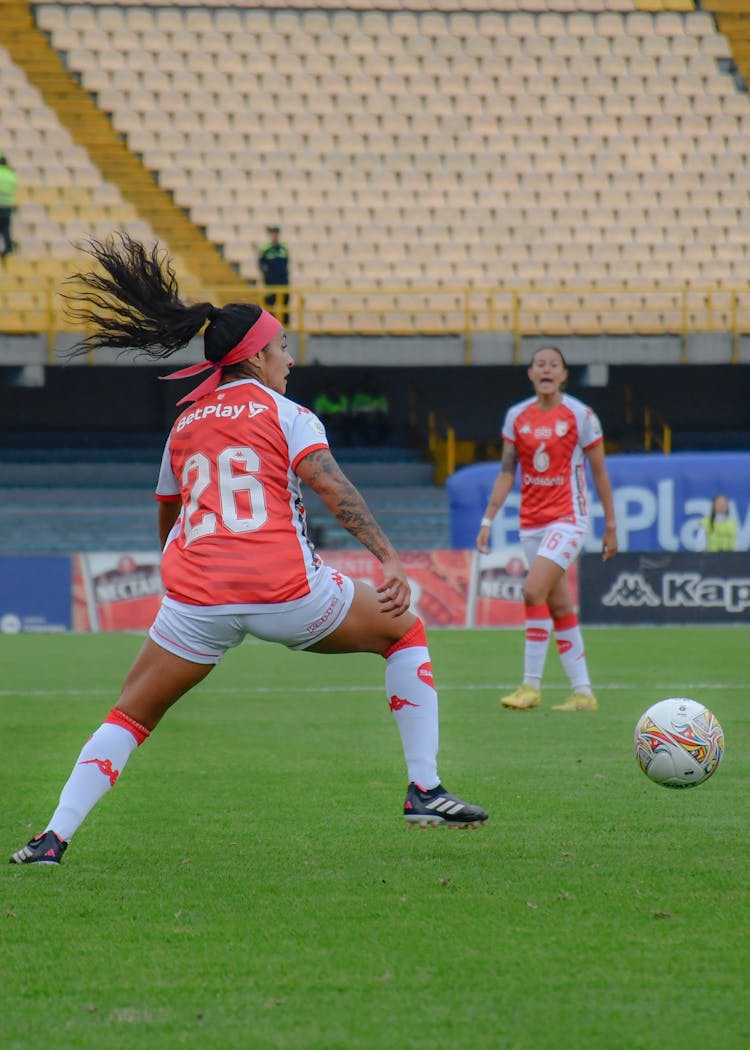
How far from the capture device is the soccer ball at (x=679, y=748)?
640 cm

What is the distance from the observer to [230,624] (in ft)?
17.1

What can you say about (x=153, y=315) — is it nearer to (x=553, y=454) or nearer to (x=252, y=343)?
(x=252, y=343)

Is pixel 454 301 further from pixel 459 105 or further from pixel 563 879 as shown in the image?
pixel 563 879

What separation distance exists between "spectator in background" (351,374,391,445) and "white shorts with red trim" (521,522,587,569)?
662 inches

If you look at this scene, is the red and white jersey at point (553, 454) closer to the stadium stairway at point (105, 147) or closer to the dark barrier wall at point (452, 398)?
the stadium stairway at point (105, 147)

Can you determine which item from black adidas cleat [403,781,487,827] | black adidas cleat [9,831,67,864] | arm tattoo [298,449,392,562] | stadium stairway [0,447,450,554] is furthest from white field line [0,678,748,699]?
stadium stairway [0,447,450,554]

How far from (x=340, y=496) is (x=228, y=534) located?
39 cm

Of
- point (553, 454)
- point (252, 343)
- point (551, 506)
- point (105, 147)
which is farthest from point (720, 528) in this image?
point (252, 343)

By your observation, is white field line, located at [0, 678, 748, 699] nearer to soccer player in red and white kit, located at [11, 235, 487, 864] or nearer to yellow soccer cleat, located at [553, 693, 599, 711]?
yellow soccer cleat, located at [553, 693, 599, 711]

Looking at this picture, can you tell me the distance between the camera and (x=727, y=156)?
1163 inches

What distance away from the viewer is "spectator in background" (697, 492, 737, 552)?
22.6 meters

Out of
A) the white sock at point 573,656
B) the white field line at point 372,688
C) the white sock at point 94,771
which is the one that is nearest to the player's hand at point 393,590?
the white sock at point 94,771

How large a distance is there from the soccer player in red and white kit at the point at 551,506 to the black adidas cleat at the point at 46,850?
5.80 metres

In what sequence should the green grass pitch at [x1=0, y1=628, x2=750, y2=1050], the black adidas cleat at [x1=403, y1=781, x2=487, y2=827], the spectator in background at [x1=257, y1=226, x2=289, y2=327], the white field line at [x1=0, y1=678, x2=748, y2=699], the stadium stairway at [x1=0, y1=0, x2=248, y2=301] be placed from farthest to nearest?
the stadium stairway at [x1=0, y1=0, x2=248, y2=301], the spectator in background at [x1=257, y1=226, x2=289, y2=327], the white field line at [x1=0, y1=678, x2=748, y2=699], the black adidas cleat at [x1=403, y1=781, x2=487, y2=827], the green grass pitch at [x1=0, y1=628, x2=750, y2=1050]
